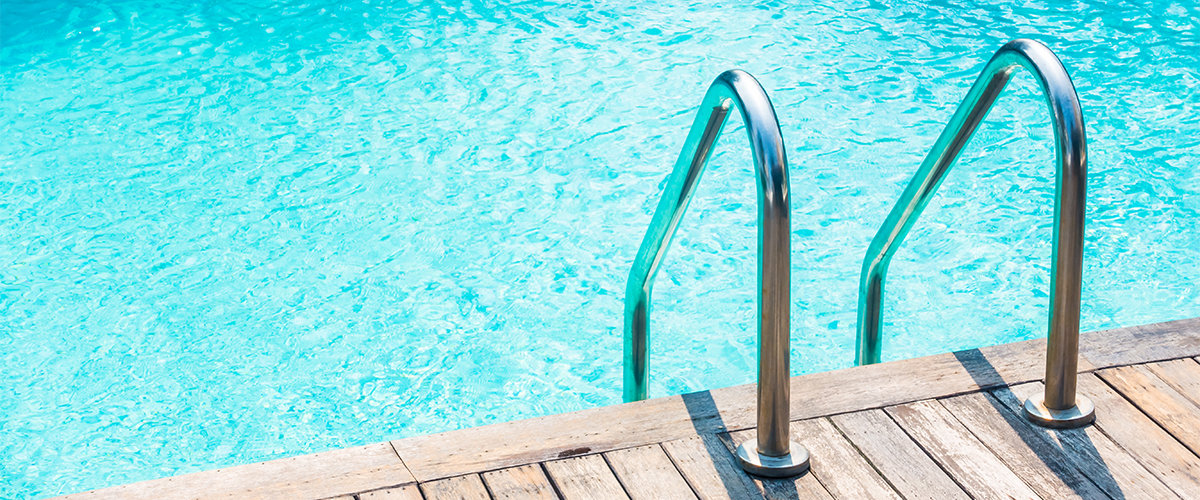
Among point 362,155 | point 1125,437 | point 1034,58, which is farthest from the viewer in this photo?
point 362,155

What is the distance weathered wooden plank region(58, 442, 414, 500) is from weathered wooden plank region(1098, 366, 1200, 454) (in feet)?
4.92

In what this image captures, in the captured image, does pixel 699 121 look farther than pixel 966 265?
No

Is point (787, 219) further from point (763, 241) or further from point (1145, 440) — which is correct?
point (1145, 440)

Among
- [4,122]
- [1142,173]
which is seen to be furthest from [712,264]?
[4,122]

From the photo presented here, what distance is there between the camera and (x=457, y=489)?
197 centimetres

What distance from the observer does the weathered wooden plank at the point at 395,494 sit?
1940 millimetres

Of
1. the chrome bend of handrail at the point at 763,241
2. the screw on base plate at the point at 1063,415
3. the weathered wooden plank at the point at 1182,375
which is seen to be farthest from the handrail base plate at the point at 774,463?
the weathered wooden plank at the point at 1182,375

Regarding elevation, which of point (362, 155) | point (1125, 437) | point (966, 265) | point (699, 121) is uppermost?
point (699, 121)

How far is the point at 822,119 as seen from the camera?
582 centimetres

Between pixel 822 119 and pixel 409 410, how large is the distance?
3.05 metres

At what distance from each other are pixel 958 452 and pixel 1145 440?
37 centimetres

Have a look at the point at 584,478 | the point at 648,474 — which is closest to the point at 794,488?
the point at 648,474

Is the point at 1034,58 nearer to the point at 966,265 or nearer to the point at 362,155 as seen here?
the point at 966,265

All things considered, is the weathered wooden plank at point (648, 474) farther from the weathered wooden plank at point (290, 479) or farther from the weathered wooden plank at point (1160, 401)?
the weathered wooden plank at point (1160, 401)
